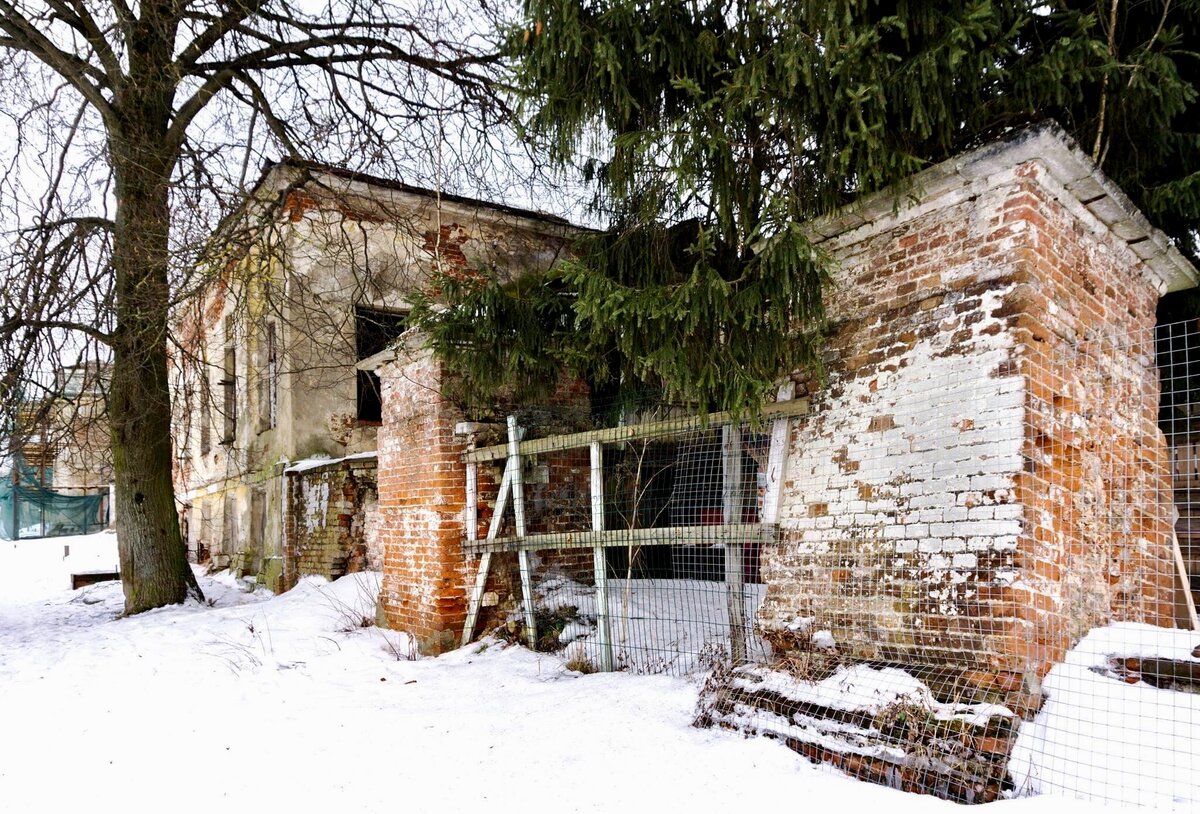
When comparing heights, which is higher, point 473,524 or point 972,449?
point 972,449

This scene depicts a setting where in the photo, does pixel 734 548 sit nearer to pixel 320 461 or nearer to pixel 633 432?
pixel 633 432

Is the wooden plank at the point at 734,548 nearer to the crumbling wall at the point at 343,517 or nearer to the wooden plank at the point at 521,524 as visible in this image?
the wooden plank at the point at 521,524

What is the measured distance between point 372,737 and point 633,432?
2480mm

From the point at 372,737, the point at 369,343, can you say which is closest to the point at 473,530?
the point at 372,737

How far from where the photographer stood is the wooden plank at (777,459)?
4.81m

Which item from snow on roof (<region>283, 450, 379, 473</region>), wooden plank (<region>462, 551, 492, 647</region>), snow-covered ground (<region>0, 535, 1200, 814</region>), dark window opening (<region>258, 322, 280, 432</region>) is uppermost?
dark window opening (<region>258, 322, 280, 432</region>)

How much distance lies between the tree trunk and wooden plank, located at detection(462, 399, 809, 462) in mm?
3740

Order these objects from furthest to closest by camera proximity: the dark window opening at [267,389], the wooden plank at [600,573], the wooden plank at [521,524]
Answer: the dark window opening at [267,389]
the wooden plank at [521,524]
the wooden plank at [600,573]

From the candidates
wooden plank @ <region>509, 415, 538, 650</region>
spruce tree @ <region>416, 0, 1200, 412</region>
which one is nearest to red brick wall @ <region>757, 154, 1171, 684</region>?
spruce tree @ <region>416, 0, 1200, 412</region>

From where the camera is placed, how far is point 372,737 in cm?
463

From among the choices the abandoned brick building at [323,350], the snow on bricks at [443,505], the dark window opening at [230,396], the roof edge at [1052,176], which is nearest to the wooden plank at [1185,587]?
the roof edge at [1052,176]

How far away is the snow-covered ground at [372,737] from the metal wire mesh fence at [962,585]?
118 millimetres

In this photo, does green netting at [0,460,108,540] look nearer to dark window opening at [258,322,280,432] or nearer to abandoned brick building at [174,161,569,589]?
abandoned brick building at [174,161,569,589]

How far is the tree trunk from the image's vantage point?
26.2ft
